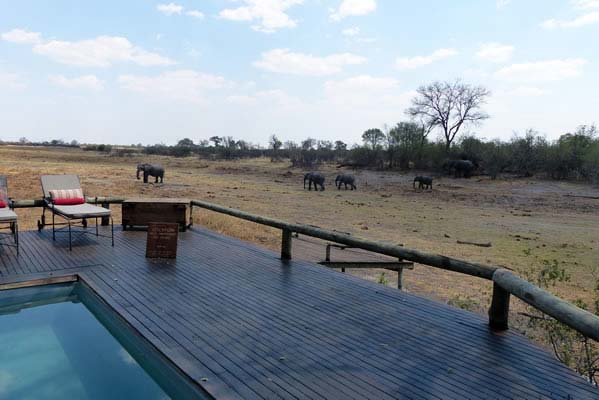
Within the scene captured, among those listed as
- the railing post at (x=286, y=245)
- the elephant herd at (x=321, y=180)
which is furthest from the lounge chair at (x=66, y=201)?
the elephant herd at (x=321, y=180)

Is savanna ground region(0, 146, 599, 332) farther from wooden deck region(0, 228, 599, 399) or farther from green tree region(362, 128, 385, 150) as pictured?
green tree region(362, 128, 385, 150)

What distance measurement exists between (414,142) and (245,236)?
35230mm

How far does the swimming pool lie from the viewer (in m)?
3.00

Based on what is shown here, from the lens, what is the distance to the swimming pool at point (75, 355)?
3002 millimetres

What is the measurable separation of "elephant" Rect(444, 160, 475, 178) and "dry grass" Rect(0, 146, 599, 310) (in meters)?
5.13

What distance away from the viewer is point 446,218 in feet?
53.7

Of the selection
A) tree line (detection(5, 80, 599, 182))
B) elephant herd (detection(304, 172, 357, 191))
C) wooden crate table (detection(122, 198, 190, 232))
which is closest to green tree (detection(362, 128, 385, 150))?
tree line (detection(5, 80, 599, 182))

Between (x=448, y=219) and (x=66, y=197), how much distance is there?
42.0ft

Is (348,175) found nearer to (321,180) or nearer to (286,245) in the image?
(321,180)

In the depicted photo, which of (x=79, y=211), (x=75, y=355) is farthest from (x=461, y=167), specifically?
(x=75, y=355)

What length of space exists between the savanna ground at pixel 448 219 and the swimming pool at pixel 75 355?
4343 mm

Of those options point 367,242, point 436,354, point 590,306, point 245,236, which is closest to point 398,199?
point 245,236

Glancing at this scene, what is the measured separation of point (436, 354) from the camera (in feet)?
10.8

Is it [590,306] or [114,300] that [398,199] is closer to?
[590,306]
